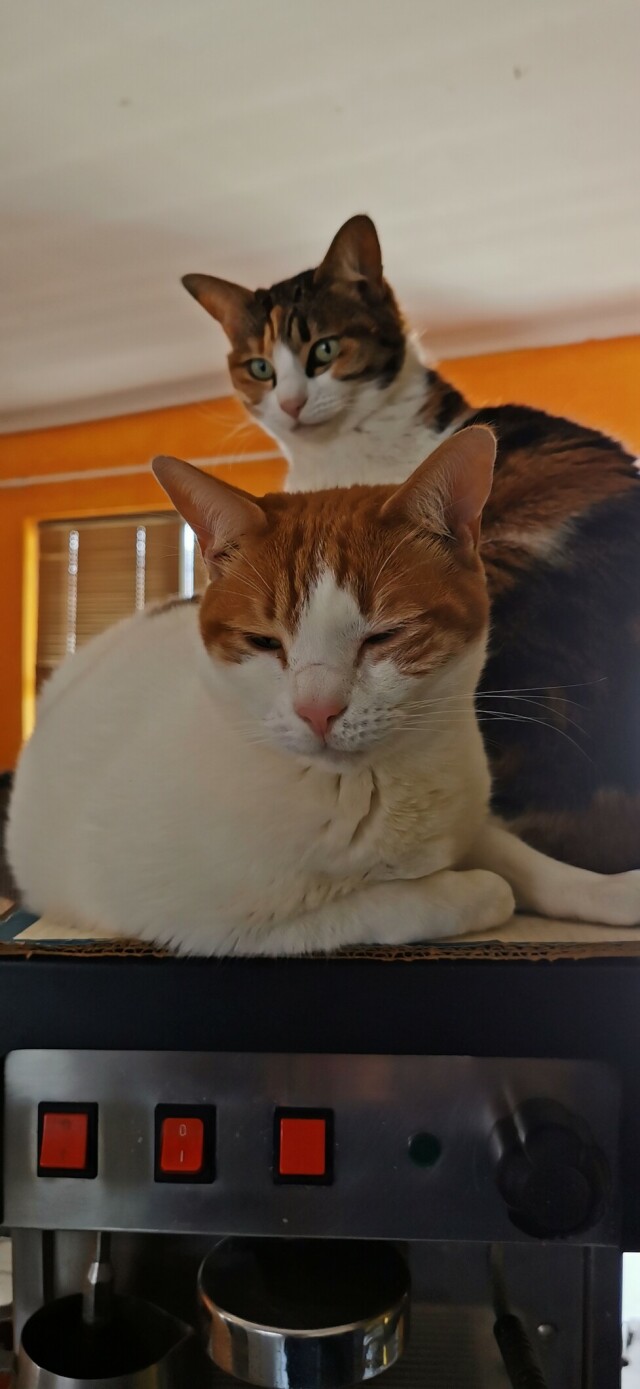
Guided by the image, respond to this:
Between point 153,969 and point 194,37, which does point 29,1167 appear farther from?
point 194,37

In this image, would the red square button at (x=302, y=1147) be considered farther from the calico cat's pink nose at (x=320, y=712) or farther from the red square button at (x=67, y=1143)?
the calico cat's pink nose at (x=320, y=712)

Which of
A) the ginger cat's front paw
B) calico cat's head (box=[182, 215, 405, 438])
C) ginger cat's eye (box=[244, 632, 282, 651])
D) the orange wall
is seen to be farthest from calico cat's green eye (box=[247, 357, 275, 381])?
the ginger cat's front paw

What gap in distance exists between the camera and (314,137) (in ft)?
3.13

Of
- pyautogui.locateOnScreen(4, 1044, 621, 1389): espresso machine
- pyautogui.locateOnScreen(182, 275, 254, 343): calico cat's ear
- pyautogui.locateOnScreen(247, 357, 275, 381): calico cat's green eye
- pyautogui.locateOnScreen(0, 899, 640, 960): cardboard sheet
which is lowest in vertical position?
pyautogui.locateOnScreen(4, 1044, 621, 1389): espresso machine

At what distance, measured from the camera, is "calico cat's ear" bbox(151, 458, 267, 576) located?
63 centimetres

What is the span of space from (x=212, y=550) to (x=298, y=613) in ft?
0.37

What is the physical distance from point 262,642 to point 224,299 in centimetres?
48

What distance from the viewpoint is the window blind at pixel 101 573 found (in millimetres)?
1097

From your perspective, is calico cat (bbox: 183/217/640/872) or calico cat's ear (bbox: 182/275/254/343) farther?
calico cat's ear (bbox: 182/275/254/343)

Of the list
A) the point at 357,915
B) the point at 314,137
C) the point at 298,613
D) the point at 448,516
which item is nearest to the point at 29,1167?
the point at 357,915

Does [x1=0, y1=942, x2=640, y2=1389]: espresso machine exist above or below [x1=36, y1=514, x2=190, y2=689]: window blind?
below

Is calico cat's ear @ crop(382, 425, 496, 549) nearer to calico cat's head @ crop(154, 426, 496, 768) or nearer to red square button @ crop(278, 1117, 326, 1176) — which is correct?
calico cat's head @ crop(154, 426, 496, 768)

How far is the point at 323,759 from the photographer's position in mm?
575

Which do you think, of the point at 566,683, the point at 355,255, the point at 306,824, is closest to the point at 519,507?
the point at 566,683
